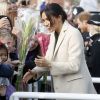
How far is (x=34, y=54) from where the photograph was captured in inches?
244

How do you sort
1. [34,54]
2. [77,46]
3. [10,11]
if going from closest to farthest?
[77,46] < [34,54] < [10,11]

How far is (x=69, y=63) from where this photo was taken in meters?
4.97

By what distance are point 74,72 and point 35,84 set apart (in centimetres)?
110

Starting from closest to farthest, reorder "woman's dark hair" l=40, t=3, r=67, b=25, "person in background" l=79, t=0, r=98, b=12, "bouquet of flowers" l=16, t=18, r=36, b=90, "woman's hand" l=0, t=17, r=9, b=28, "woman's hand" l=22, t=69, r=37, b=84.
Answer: "woman's dark hair" l=40, t=3, r=67, b=25 < "woman's hand" l=22, t=69, r=37, b=84 < "bouquet of flowers" l=16, t=18, r=36, b=90 < "woman's hand" l=0, t=17, r=9, b=28 < "person in background" l=79, t=0, r=98, b=12

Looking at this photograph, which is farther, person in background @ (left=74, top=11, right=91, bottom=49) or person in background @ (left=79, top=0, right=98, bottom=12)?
person in background @ (left=79, top=0, right=98, bottom=12)

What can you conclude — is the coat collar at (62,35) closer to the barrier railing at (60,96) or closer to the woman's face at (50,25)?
the woman's face at (50,25)

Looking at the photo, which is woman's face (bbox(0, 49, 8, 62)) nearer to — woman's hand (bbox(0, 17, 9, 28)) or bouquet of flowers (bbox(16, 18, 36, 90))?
bouquet of flowers (bbox(16, 18, 36, 90))

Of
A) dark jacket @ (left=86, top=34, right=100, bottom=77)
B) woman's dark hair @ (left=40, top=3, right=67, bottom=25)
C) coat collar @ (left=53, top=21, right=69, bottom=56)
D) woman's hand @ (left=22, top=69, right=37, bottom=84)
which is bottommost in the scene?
dark jacket @ (left=86, top=34, right=100, bottom=77)

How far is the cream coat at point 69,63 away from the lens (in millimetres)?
4977

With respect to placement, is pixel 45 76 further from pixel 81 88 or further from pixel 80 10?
pixel 80 10

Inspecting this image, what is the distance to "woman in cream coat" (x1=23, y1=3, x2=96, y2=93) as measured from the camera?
4980 millimetres

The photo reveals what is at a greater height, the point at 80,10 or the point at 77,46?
the point at 77,46

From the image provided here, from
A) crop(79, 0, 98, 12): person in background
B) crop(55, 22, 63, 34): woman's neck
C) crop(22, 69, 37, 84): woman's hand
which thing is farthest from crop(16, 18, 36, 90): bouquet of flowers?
crop(79, 0, 98, 12): person in background

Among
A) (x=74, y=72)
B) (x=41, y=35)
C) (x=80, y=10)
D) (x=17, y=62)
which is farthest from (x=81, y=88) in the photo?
(x=80, y=10)
